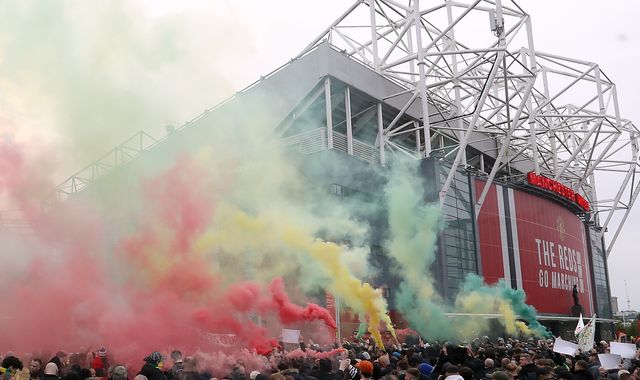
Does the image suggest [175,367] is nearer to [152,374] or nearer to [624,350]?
[152,374]

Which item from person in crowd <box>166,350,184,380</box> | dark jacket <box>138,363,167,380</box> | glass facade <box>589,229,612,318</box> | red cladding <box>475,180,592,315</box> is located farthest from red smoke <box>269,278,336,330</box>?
glass facade <box>589,229,612,318</box>

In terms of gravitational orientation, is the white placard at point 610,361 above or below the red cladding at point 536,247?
below

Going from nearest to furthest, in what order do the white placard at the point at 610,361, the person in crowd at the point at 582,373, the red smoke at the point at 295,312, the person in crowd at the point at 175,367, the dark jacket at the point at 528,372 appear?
1. the person in crowd at the point at 582,373
2. the dark jacket at the point at 528,372
3. the person in crowd at the point at 175,367
4. the white placard at the point at 610,361
5. the red smoke at the point at 295,312

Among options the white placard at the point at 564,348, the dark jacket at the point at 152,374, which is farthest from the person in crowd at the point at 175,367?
the white placard at the point at 564,348

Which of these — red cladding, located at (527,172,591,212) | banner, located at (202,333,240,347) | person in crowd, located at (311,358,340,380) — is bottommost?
person in crowd, located at (311,358,340,380)

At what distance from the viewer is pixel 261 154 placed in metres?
21.7

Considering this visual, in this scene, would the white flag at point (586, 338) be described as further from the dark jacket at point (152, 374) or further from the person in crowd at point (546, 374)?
the dark jacket at point (152, 374)

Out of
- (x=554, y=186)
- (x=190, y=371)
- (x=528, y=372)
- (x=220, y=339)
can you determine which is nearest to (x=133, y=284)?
(x=220, y=339)

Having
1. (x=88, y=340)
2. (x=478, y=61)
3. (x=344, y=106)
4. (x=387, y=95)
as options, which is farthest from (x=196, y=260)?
(x=478, y=61)

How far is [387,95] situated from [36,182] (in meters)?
21.7

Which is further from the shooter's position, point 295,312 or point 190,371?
point 295,312

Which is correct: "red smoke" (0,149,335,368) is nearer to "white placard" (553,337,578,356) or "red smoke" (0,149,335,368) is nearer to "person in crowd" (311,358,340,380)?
"person in crowd" (311,358,340,380)

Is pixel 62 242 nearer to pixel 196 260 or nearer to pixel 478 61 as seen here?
pixel 196 260

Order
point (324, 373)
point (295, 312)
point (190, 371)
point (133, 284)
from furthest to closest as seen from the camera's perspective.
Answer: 1. point (295, 312)
2. point (133, 284)
3. point (324, 373)
4. point (190, 371)
